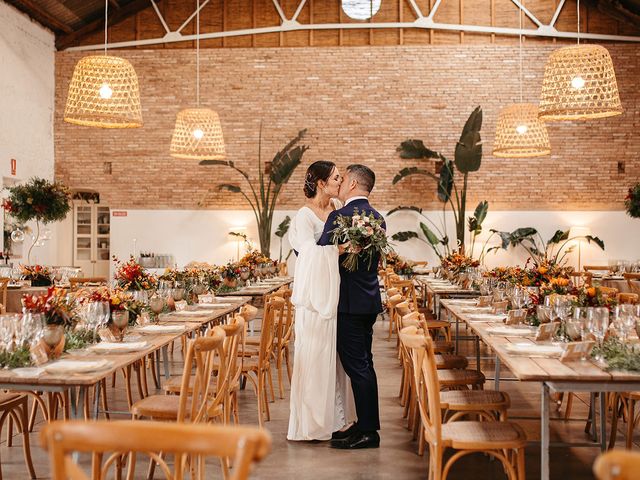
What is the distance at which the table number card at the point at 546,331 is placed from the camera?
13.9 feet

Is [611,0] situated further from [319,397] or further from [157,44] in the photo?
[319,397]

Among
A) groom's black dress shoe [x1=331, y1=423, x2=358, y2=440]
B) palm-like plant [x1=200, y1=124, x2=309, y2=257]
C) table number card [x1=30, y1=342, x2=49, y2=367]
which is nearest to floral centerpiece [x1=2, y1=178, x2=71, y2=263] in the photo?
palm-like plant [x1=200, y1=124, x2=309, y2=257]

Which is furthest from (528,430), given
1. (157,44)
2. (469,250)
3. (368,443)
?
(157,44)

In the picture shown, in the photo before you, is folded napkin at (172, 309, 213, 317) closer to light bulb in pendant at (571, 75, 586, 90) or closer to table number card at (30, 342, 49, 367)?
table number card at (30, 342, 49, 367)

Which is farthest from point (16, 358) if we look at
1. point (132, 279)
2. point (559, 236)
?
point (559, 236)

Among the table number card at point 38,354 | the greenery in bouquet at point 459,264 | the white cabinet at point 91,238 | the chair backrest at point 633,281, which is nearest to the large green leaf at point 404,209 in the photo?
the greenery in bouquet at point 459,264

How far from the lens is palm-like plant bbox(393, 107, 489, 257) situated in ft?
47.0

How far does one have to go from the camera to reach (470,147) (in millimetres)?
14273

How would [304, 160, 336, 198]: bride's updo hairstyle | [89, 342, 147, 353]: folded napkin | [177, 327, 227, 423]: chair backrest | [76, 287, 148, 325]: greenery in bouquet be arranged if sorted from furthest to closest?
[304, 160, 336, 198]: bride's updo hairstyle, [76, 287, 148, 325]: greenery in bouquet, [89, 342, 147, 353]: folded napkin, [177, 327, 227, 423]: chair backrest

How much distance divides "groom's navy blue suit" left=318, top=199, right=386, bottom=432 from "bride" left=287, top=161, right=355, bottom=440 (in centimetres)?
7

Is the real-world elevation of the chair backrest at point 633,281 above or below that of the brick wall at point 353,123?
below

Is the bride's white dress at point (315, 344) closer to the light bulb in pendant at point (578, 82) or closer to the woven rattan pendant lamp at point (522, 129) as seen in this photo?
the light bulb in pendant at point (578, 82)

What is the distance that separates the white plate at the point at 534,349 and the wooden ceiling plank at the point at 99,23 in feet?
46.9

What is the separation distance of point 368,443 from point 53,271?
22.9 ft
